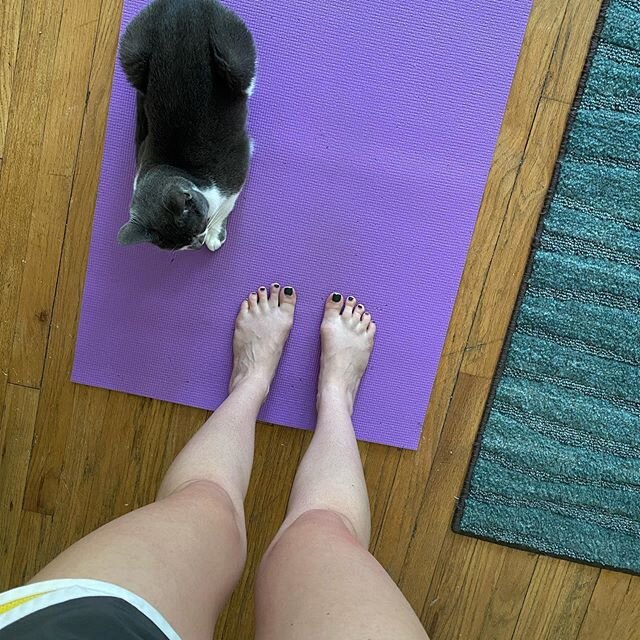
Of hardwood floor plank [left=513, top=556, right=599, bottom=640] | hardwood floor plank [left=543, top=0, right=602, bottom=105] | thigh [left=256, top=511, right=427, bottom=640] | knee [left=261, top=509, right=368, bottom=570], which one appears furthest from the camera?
hardwood floor plank [left=513, top=556, right=599, bottom=640]

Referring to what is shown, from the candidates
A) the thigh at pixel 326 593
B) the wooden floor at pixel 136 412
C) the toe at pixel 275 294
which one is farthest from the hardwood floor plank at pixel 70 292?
the thigh at pixel 326 593

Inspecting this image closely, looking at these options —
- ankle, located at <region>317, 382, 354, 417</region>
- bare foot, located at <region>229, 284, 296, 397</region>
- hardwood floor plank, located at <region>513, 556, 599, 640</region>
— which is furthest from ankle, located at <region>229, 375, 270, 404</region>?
hardwood floor plank, located at <region>513, 556, 599, 640</region>

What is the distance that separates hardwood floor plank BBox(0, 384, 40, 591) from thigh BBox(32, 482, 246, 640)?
1.61 ft

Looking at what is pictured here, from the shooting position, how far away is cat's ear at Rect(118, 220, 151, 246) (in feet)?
2.68

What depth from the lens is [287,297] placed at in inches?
40.7

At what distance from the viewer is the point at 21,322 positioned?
3.47ft

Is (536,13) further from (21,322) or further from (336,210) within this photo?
(21,322)

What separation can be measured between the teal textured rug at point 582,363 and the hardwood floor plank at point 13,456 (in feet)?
2.78

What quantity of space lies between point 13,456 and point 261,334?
1.82 ft

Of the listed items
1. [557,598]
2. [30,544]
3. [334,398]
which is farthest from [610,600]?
[30,544]

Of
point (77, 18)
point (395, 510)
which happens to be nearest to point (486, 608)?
point (395, 510)

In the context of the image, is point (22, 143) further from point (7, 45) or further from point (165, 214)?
point (165, 214)

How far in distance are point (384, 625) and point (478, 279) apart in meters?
0.64

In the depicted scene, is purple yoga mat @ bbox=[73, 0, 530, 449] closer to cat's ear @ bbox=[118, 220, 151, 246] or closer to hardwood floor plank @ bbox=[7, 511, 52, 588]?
cat's ear @ bbox=[118, 220, 151, 246]
